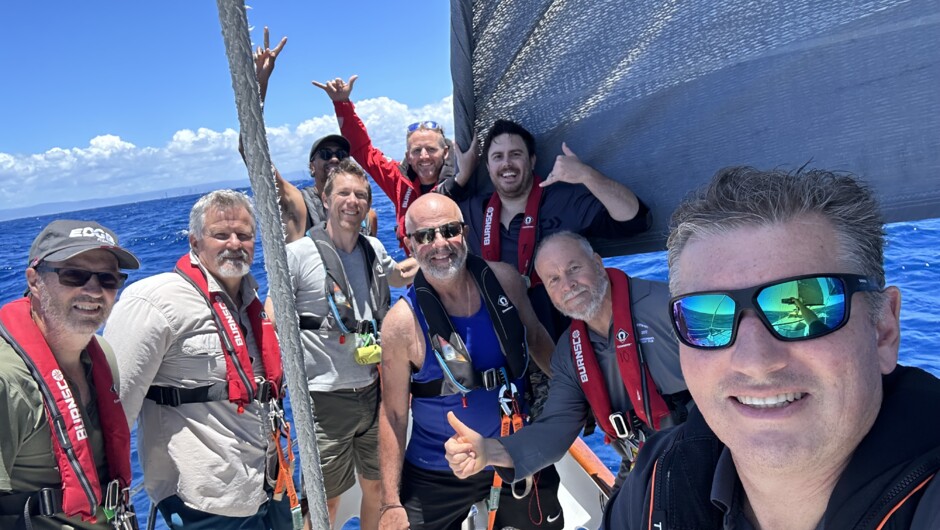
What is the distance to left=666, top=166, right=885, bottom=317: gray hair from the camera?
0.92m

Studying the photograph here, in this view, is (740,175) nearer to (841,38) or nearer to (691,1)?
(841,38)

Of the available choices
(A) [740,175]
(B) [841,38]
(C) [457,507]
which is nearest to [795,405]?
(A) [740,175]

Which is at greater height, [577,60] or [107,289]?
[577,60]

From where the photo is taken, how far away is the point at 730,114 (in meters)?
1.42

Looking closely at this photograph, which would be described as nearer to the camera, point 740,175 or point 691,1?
point 740,175

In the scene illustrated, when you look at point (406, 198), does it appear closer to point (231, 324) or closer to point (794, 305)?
point (231, 324)

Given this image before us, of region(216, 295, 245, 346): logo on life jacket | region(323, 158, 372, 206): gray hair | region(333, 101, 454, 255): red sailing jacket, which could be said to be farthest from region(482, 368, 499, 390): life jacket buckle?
region(333, 101, 454, 255): red sailing jacket

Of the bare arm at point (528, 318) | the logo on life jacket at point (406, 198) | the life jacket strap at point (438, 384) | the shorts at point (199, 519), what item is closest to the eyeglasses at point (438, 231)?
the bare arm at point (528, 318)

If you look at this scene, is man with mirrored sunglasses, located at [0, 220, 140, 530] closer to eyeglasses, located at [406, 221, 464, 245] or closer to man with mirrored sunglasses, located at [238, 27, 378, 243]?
eyeglasses, located at [406, 221, 464, 245]

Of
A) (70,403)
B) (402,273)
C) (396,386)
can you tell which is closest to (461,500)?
(396,386)

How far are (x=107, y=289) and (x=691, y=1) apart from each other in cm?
183

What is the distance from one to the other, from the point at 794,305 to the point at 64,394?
6.18 ft

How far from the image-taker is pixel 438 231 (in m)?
2.41

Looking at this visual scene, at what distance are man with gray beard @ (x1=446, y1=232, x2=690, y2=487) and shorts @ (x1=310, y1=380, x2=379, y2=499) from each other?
3.69 feet
